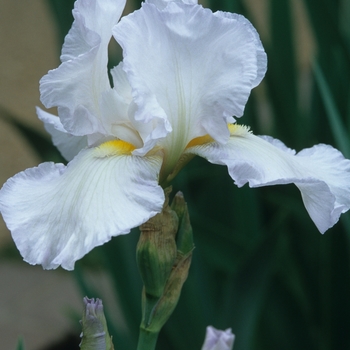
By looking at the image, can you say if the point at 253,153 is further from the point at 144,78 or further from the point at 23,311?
the point at 23,311

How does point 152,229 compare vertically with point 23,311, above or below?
above

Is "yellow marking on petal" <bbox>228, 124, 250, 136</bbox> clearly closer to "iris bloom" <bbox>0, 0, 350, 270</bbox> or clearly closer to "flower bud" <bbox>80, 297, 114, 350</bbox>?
"iris bloom" <bbox>0, 0, 350, 270</bbox>

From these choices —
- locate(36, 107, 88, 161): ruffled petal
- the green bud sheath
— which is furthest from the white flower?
locate(36, 107, 88, 161): ruffled petal

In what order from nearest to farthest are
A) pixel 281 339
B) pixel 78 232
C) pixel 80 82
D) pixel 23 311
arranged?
pixel 78 232 → pixel 80 82 → pixel 281 339 → pixel 23 311

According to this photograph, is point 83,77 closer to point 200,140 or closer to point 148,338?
point 200,140

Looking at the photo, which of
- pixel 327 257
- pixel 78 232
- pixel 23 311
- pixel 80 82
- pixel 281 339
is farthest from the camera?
pixel 23 311

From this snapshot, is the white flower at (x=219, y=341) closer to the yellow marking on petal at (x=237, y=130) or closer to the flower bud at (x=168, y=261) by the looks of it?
the flower bud at (x=168, y=261)

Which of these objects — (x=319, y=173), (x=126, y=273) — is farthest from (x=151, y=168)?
(x=126, y=273)

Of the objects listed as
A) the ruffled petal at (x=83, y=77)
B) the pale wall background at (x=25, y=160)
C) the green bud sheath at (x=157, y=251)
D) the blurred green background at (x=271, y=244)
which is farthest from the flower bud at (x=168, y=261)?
the pale wall background at (x=25, y=160)
